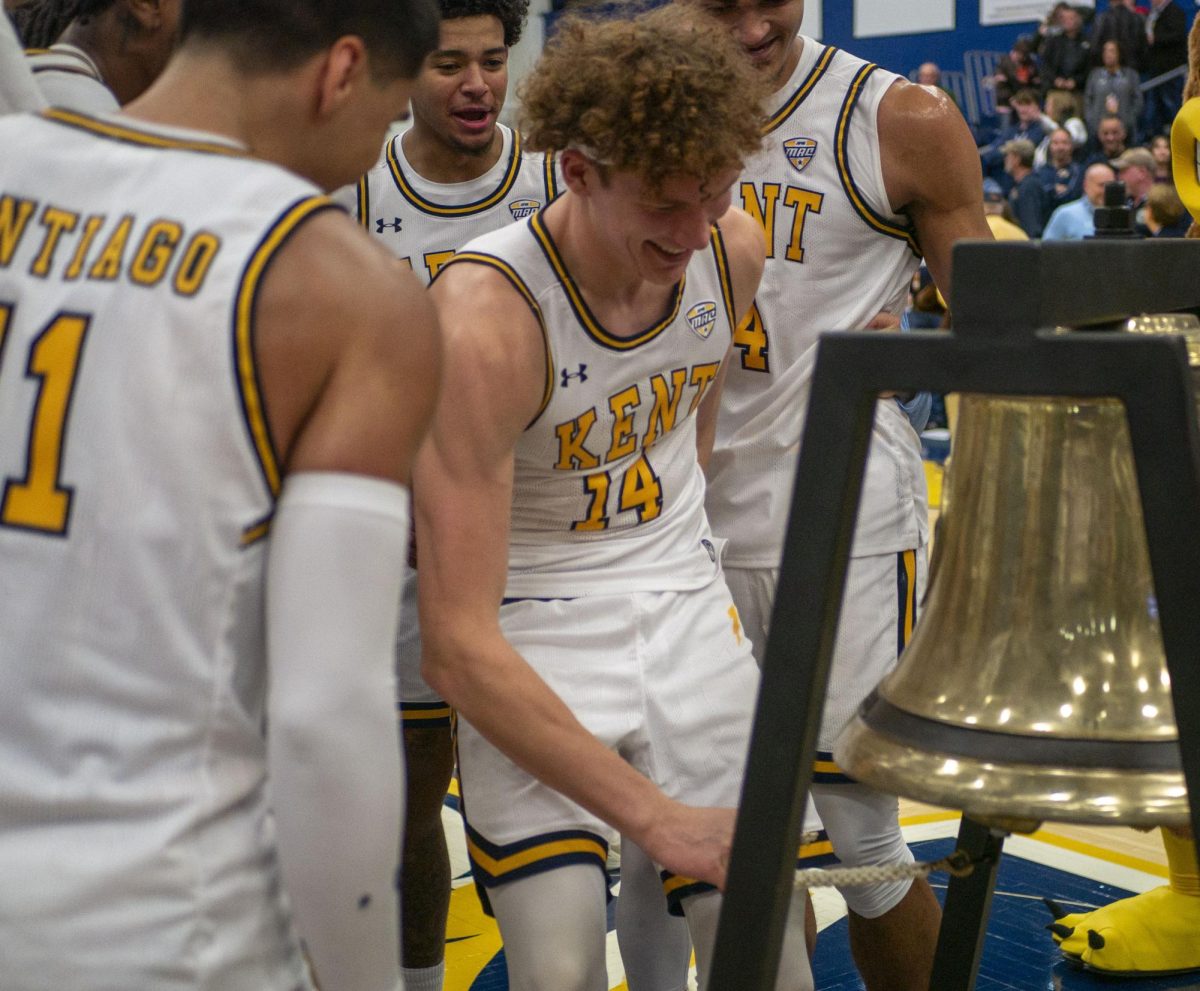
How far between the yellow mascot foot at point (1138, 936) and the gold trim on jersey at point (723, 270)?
1.83 meters

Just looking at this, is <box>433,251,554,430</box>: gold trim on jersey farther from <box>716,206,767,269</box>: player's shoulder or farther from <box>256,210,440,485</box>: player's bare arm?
<box>256,210,440,485</box>: player's bare arm

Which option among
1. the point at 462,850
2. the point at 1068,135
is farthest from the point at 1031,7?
the point at 462,850

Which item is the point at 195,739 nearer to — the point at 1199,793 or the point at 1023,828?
the point at 1023,828

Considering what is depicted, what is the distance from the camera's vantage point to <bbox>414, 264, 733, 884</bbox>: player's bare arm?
6.79ft

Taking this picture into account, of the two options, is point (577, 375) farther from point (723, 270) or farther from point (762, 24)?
point (762, 24)

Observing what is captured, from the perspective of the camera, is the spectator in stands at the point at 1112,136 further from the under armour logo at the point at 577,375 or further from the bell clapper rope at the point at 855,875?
the bell clapper rope at the point at 855,875

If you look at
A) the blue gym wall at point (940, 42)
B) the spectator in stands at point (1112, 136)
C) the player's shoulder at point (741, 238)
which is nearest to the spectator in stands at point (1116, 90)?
the spectator in stands at point (1112, 136)

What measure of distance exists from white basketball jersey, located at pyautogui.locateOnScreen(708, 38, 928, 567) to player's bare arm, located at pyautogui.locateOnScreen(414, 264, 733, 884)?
845 mm

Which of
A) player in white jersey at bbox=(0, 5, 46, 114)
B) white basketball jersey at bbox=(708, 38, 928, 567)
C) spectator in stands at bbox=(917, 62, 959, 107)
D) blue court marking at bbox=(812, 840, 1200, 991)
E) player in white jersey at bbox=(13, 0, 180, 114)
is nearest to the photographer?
player in white jersey at bbox=(0, 5, 46, 114)

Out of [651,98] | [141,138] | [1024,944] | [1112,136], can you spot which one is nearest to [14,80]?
[141,138]

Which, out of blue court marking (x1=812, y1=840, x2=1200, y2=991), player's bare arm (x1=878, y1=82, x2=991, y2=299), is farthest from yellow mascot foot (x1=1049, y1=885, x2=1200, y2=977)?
player's bare arm (x1=878, y1=82, x2=991, y2=299)

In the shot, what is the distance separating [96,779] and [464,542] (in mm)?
837

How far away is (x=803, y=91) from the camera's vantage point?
118 inches

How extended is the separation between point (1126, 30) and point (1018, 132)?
1.65 metres
